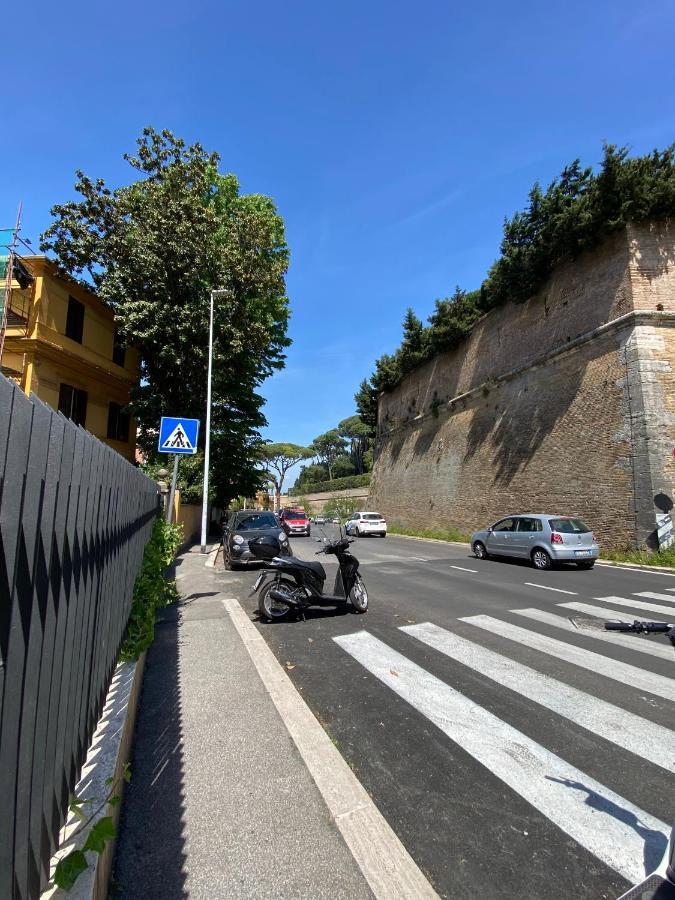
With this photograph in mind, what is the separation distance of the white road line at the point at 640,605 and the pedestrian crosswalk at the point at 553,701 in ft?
1.00

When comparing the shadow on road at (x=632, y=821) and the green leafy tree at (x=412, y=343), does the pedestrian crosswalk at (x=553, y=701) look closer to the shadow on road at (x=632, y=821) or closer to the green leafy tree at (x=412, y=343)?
the shadow on road at (x=632, y=821)

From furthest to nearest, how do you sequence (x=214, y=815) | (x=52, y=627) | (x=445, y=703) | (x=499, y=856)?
(x=445, y=703) < (x=214, y=815) < (x=499, y=856) < (x=52, y=627)

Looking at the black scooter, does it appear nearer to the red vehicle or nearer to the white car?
the red vehicle

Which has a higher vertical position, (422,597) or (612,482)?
(612,482)

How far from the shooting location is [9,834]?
141 centimetres

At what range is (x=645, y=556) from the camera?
1438 cm

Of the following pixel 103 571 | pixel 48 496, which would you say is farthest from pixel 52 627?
pixel 103 571

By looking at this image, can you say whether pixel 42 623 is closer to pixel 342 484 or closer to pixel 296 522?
pixel 296 522

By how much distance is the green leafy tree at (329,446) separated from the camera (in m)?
81.2

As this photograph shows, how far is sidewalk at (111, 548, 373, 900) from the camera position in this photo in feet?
6.85

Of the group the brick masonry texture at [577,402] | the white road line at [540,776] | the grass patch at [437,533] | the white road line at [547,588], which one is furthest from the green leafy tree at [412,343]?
the white road line at [540,776]

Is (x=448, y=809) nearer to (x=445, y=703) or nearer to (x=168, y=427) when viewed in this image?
(x=445, y=703)

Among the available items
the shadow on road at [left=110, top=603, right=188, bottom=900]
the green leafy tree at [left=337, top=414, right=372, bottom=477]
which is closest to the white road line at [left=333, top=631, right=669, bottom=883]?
the shadow on road at [left=110, top=603, right=188, bottom=900]

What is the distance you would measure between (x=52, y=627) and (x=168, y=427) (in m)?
9.58
